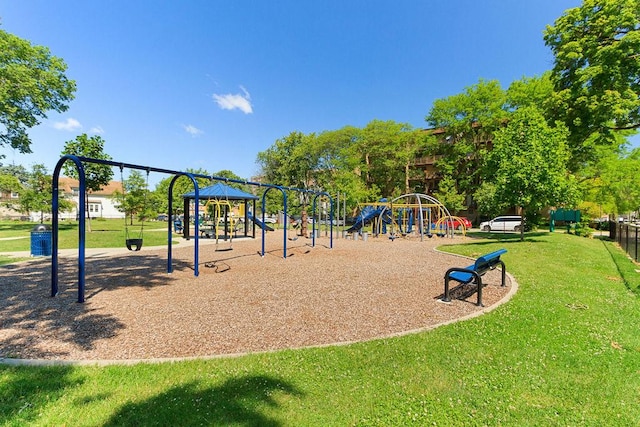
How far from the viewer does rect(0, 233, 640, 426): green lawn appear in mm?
2949

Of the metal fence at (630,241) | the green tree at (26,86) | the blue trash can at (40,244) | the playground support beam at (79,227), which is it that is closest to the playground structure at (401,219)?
the metal fence at (630,241)

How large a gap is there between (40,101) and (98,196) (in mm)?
55051

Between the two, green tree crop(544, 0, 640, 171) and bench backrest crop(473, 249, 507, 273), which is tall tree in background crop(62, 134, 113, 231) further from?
green tree crop(544, 0, 640, 171)

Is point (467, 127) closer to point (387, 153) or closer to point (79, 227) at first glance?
point (387, 153)

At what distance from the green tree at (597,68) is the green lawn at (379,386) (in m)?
20.2

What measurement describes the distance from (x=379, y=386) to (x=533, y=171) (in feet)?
58.7

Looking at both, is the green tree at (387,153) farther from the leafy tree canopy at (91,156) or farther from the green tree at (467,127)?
the leafy tree canopy at (91,156)

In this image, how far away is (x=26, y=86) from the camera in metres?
24.6

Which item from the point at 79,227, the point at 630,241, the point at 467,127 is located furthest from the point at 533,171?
the point at 467,127

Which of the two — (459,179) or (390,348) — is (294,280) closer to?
(390,348)

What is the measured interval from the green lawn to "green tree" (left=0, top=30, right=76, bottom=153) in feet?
98.1

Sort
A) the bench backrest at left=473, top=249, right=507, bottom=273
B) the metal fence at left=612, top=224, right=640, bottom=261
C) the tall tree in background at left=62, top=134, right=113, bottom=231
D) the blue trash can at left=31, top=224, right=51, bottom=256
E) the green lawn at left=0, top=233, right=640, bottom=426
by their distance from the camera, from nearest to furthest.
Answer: the green lawn at left=0, top=233, right=640, bottom=426, the bench backrest at left=473, top=249, right=507, bottom=273, the blue trash can at left=31, top=224, right=51, bottom=256, the metal fence at left=612, top=224, right=640, bottom=261, the tall tree in background at left=62, top=134, right=113, bottom=231

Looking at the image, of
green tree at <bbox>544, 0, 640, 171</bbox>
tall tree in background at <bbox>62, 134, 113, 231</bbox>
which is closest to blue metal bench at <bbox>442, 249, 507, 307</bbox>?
green tree at <bbox>544, 0, 640, 171</bbox>

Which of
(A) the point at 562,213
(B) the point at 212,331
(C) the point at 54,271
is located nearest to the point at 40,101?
(C) the point at 54,271
